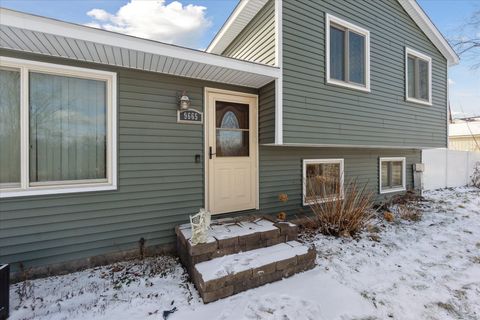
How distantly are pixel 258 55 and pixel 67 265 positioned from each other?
449 centimetres

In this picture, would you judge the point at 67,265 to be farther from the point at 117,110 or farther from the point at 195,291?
the point at 117,110

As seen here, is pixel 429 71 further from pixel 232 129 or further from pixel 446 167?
pixel 232 129

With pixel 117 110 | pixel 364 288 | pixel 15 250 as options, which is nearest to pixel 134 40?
pixel 117 110

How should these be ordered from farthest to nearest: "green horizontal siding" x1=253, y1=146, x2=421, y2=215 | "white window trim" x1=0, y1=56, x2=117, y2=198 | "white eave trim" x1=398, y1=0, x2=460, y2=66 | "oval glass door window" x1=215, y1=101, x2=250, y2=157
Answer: "white eave trim" x1=398, y1=0, x2=460, y2=66 → "green horizontal siding" x1=253, y1=146, x2=421, y2=215 → "oval glass door window" x1=215, y1=101, x2=250, y2=157 → "white window trim" x1=0, y1=56, x2=117, y2=198

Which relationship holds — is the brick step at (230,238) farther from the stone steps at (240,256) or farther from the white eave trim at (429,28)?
the white eave trim at (429,28)

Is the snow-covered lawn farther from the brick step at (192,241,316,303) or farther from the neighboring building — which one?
the neighboring building

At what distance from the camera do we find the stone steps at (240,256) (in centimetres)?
261

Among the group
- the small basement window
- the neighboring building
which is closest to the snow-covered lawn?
the small basement window

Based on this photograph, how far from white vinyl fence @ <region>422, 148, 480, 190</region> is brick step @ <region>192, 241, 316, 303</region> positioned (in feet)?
26.6

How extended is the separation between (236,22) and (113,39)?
2.91 m

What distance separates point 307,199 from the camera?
5133 millimetres

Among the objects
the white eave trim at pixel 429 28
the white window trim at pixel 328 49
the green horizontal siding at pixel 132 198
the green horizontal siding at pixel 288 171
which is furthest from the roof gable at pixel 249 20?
the green horizontal siding at pixel 288 171

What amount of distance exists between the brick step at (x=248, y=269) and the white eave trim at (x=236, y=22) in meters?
4.21

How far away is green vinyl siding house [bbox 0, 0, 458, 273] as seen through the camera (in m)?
2.93
